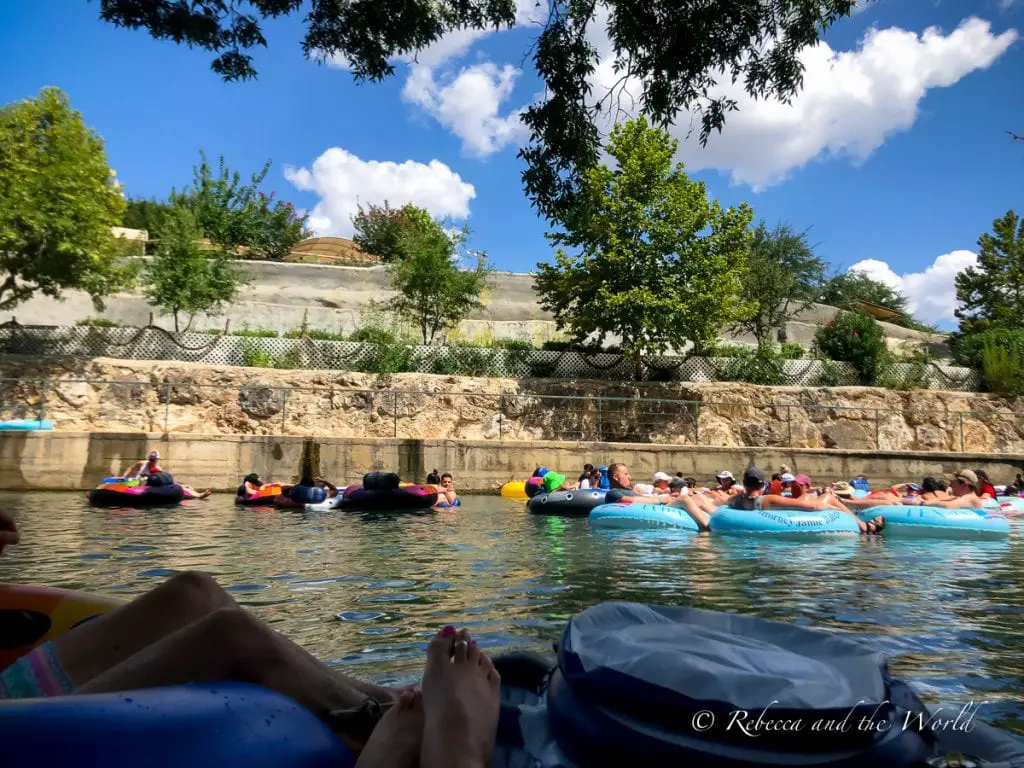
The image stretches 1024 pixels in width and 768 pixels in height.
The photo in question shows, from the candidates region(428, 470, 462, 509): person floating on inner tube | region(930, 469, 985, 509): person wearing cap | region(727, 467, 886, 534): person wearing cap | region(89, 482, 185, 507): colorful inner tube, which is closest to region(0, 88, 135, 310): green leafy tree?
region(89, 482, 185, 507): colorful inner tube

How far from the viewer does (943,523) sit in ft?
34.8

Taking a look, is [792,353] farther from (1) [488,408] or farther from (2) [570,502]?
(2) [570,502]

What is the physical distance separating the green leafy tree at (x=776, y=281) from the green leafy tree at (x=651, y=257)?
70.7 inches

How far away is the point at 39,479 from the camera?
16625 mm

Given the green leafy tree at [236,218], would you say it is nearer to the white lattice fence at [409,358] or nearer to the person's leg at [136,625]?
the white lattice fence at [409,358]

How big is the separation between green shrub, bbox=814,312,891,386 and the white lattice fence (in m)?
0.38

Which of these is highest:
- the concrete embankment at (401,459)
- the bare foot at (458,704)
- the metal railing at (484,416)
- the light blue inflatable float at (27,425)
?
the metal railing at (484,416)

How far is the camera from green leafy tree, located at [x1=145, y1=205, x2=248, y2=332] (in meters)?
22.4

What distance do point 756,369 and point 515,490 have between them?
33.9ft

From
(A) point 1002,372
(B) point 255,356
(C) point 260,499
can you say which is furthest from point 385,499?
(A) point 1002,372

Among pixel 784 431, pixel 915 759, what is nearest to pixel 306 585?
pixel 915 759

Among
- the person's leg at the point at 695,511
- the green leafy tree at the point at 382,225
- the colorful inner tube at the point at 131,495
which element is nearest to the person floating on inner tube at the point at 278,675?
the person's leg at the point at 695,511

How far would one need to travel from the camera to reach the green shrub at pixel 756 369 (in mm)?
23922

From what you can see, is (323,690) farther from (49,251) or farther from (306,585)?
(49,251)
